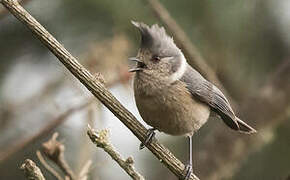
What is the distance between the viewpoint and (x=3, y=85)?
16.4ft

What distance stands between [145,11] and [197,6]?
468 mm

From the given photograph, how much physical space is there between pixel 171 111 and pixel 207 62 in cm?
190

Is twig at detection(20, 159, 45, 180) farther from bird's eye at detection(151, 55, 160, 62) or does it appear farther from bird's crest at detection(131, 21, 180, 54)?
bird's eye at detection(151, 55, 160, 62)

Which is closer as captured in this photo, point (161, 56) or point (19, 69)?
point (161, 56)

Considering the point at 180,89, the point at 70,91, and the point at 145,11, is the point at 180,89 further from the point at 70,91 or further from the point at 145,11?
the point at 145,11

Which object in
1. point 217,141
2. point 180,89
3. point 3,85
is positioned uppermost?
point 3,85

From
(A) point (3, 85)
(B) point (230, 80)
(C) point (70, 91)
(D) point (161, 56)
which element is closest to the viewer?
(D) point (161, 56)

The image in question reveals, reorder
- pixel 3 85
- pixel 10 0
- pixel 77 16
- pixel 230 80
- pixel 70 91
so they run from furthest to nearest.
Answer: pixel 230 80 → pixel 77 16 → pixel 3 85 → pixel 70 91 → pixel 10 0

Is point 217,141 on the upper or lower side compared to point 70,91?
lower

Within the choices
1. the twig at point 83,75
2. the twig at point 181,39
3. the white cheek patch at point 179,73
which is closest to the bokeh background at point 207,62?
the twig at point 181,39

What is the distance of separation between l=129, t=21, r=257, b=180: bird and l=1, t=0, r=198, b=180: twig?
12.9 inches

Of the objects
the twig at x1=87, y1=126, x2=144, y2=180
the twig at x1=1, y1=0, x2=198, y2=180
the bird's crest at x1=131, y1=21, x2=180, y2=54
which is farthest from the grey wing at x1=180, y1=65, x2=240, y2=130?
the twig at x1=87, y1=126, x2=144, y2=180

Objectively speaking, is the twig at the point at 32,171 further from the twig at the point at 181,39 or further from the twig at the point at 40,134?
the twig at the point at 181,39

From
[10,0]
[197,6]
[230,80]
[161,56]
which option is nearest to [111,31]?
[197,6]
